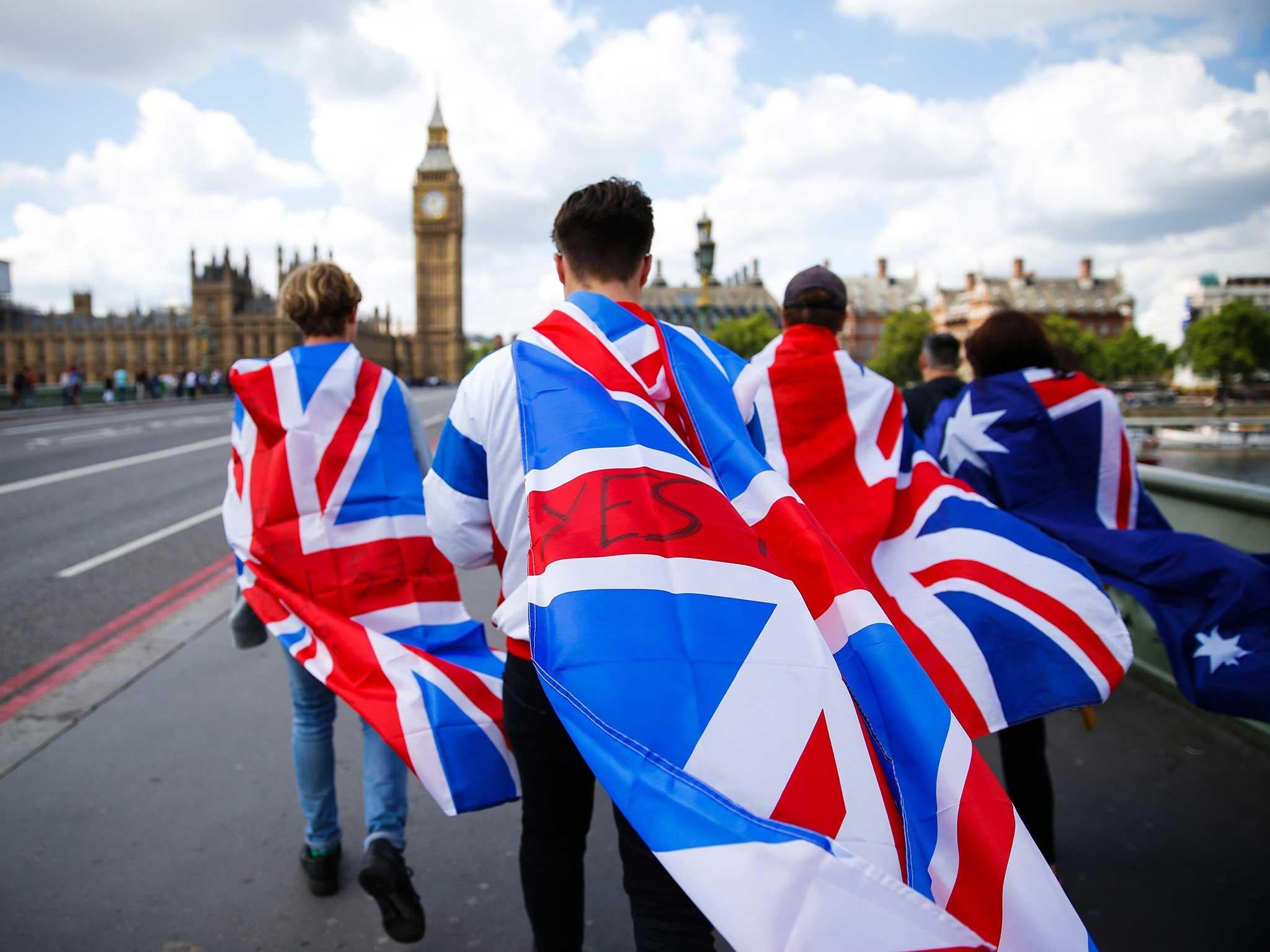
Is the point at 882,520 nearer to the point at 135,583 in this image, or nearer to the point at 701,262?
the point at 135,583

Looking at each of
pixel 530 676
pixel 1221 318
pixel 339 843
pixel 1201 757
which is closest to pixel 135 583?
pixel 339 843

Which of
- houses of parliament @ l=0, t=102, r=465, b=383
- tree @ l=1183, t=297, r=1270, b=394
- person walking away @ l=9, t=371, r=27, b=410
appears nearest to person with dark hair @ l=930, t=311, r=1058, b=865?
person walking away @ l=9, t=371, r=27, b=410

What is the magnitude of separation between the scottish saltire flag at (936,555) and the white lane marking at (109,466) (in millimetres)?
12091

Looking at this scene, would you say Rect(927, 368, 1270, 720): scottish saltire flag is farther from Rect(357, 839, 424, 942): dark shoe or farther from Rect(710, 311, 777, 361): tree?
Rect(710, 311, 777, 361): tree

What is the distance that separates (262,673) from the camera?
4.81 metres

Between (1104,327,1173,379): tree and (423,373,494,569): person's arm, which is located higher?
(1104,327,1173,379): tree

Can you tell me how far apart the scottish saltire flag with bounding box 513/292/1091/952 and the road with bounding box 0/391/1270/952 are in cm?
18

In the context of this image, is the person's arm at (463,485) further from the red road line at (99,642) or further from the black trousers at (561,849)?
the red road line at (99,642)

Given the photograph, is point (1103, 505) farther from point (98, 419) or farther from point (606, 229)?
point (98, 419)

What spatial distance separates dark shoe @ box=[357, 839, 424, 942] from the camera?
2553 mm

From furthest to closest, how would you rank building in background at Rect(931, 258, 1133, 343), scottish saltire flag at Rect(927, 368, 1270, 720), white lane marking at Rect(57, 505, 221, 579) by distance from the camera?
building in background at Rect(931, 258, 1133, 343), white lane marking at Rect(57, 505, 221, 579), scottish saltire flag at Rect(927, 368, 1270, 720)

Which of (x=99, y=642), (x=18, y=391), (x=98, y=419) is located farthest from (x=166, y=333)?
(x=99, y=642)

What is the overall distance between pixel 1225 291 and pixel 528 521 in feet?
510

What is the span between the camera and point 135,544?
27.8ft
